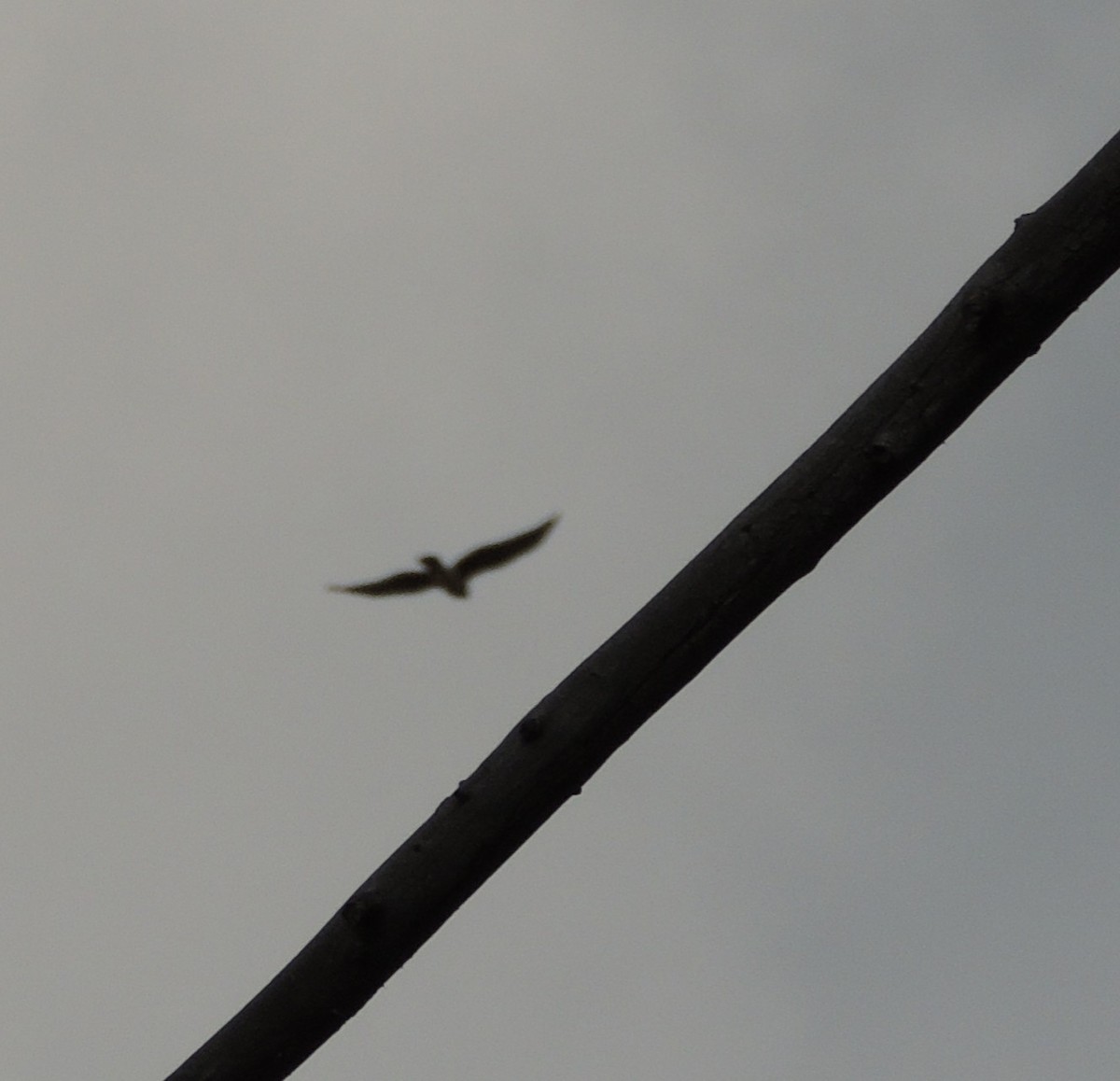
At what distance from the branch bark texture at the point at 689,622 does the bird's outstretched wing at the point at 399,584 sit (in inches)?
253

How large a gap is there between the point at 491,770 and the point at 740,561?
67 centimetres

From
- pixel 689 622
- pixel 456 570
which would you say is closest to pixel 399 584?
pixel 456 570

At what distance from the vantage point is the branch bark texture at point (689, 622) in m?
3.05

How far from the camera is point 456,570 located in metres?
9.41

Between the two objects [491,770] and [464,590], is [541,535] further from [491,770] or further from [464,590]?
[491,770]

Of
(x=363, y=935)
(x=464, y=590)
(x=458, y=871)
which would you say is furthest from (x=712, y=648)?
(x=464, y=590)

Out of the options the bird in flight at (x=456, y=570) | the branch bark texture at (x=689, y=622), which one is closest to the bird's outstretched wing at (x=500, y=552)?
the bird in flight at (x=456, y=570)

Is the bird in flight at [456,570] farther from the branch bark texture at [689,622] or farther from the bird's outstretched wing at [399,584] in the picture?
the branch bark texture at [689,622]

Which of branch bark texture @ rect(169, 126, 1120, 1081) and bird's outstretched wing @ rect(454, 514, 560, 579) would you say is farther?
bird's outstretched wing @ rect(454, 514, 560, 579)

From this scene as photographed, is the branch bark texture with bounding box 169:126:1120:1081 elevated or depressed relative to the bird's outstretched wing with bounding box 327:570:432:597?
depressed

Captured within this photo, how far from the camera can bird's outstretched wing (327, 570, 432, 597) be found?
9523mm

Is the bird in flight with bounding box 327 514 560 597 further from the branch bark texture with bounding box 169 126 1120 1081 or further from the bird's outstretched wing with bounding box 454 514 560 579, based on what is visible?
the branch bark texture with bounding box 169 126 1120 1081

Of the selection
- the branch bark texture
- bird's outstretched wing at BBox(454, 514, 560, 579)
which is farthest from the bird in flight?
the branch bark texture

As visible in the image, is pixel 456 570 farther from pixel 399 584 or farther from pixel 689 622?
pixel 689 622
